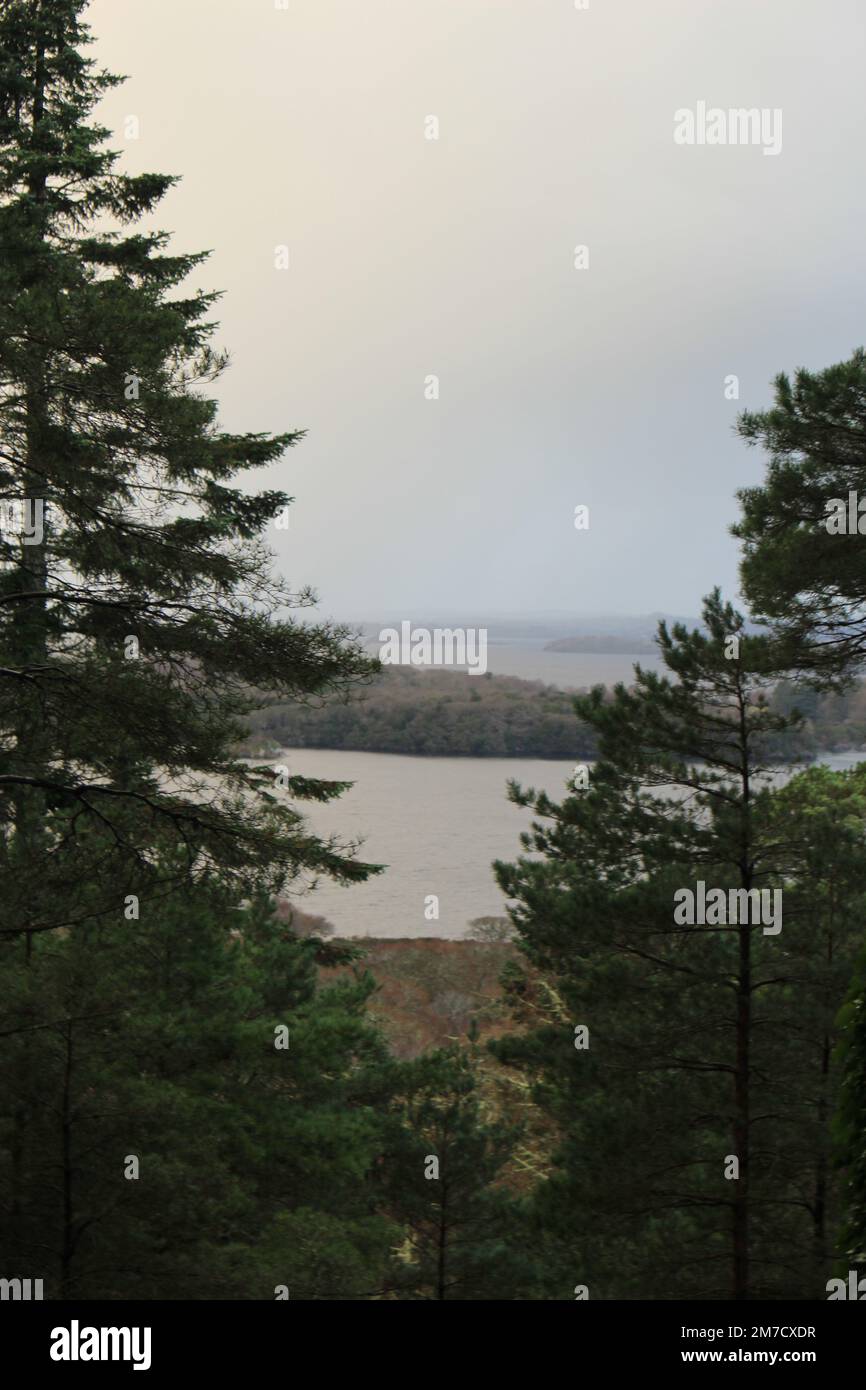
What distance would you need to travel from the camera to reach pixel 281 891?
7.79 meters

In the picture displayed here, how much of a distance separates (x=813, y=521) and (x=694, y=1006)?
4.73 meters

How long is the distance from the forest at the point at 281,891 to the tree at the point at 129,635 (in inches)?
1.3

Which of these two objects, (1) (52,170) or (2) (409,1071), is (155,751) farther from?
(1) (52,170)

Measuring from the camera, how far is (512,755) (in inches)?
1022

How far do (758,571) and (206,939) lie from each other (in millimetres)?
6333

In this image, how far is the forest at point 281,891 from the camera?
302 inches

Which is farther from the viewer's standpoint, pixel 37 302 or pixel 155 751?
pixel 155 751
